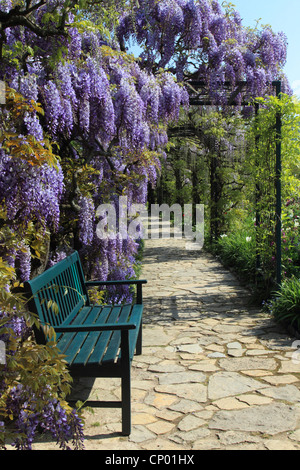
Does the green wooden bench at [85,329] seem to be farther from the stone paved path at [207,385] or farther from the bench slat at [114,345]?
the stone paved path at [207,385]

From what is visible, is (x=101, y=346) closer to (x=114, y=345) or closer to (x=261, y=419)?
(x=114, y=345)

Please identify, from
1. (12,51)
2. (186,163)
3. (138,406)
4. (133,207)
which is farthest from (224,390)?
(186,163)

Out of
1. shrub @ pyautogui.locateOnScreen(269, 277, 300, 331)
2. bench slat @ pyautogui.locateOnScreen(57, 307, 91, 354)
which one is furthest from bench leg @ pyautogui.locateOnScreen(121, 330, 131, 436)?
shrub @ pyautogui.locateOnScreen(269, 277, 300, 331)

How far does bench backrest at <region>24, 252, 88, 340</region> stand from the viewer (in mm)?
2757

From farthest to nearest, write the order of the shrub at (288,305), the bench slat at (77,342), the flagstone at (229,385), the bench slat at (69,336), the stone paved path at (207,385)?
the shrub at (288,305) < the flagstone at (229,385) < the bench slat at (69,336) < the bench slat at (77,342) < the stone paved path at (207,385)

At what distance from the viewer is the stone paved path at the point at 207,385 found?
8.96 feet

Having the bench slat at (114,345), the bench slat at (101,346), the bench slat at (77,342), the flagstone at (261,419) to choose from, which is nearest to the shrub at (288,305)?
the flagstone at (261,419)

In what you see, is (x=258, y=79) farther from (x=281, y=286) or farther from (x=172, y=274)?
(x=281, y=286)

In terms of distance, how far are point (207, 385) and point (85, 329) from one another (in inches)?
49.7

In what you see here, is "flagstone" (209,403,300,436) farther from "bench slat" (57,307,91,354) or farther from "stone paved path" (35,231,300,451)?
"bench slat" (57,307,91,354)

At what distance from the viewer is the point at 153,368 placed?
12.6ft

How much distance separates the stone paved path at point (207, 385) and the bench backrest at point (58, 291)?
0.66 meters
